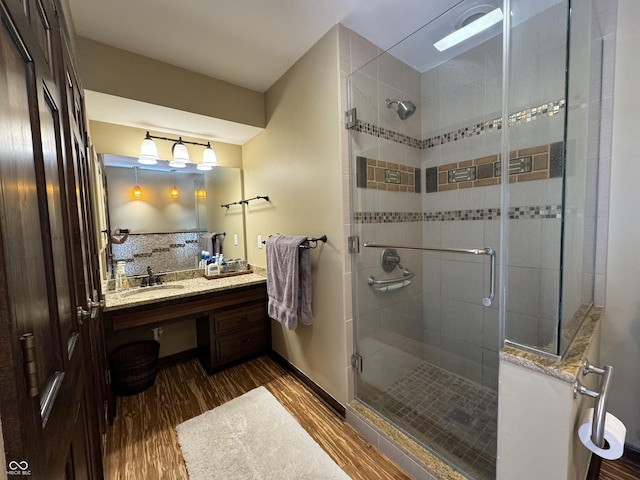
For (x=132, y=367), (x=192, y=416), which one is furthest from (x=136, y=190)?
(x=192, y=416)

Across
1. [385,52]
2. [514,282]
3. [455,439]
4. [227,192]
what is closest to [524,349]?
[514,282]

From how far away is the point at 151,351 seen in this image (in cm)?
217

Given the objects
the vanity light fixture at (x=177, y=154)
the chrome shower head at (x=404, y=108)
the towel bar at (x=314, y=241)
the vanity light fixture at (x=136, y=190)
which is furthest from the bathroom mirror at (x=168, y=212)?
the chrome shower head at (x=404, y=108)

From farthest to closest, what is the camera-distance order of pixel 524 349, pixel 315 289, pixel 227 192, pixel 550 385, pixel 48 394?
pixel 227 192 < pixel 315 289 < pixel 524 349 < pixel 550 385 < pixel 48 394

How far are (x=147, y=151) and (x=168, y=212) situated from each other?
0.57 meters

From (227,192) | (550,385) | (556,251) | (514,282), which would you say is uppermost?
(227,192)

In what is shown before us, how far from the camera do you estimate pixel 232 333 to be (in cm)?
241

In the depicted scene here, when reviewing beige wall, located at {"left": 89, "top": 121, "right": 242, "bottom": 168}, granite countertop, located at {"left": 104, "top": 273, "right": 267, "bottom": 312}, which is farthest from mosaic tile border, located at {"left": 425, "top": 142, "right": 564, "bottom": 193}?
beige wall, located at {"left": 89, "top": 121, "right": 242, "bottom": 168}

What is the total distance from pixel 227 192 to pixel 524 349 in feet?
8.97

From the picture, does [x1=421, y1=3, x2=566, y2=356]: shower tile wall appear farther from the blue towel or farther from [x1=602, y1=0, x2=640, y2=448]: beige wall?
the blue towel

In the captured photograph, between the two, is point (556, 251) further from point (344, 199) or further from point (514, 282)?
point (344, 199)

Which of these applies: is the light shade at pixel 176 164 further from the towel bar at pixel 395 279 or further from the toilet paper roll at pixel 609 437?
the toilet paper roll at pixel 609 437

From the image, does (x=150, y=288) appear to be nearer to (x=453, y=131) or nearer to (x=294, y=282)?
(x=294, y=282)

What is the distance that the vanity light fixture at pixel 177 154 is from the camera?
7.32ft
